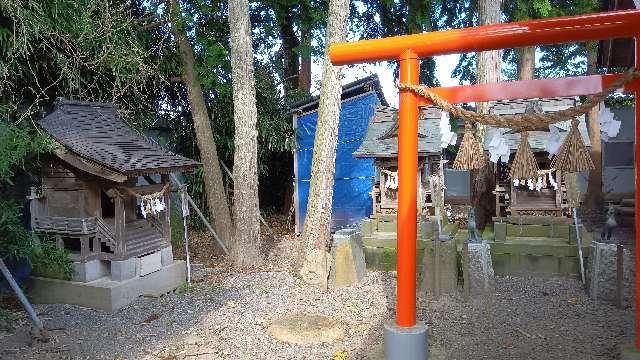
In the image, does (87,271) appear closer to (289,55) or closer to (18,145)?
(18,145)

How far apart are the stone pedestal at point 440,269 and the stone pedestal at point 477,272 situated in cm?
26

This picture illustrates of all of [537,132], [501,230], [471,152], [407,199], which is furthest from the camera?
[501,230]

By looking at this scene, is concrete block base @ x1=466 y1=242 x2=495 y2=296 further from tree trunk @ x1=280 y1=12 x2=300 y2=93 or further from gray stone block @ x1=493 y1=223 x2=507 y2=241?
tree trunk @ x1=280 y1=12 x2=300 y2=93

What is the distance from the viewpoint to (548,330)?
5.62 meters

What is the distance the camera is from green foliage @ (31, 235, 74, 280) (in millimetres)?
6646

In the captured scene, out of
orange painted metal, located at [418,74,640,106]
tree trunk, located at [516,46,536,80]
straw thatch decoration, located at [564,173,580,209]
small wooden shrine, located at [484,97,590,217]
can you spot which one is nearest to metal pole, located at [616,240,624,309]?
straw thatch decoration, located at [564,173,580,209]

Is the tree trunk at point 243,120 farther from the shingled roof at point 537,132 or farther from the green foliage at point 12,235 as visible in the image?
the shingled roof at point 537,132

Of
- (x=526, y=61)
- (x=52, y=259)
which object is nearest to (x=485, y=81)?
(x=526, y=61)

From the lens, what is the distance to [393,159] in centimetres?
852

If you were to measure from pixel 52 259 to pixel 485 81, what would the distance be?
26.4ft

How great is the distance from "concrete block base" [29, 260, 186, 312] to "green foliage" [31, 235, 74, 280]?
0.48ft

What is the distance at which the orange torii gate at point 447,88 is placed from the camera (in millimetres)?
2865

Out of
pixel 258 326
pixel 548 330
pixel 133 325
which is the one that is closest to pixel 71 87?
pixel 133 325

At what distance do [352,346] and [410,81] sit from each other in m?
3.35
